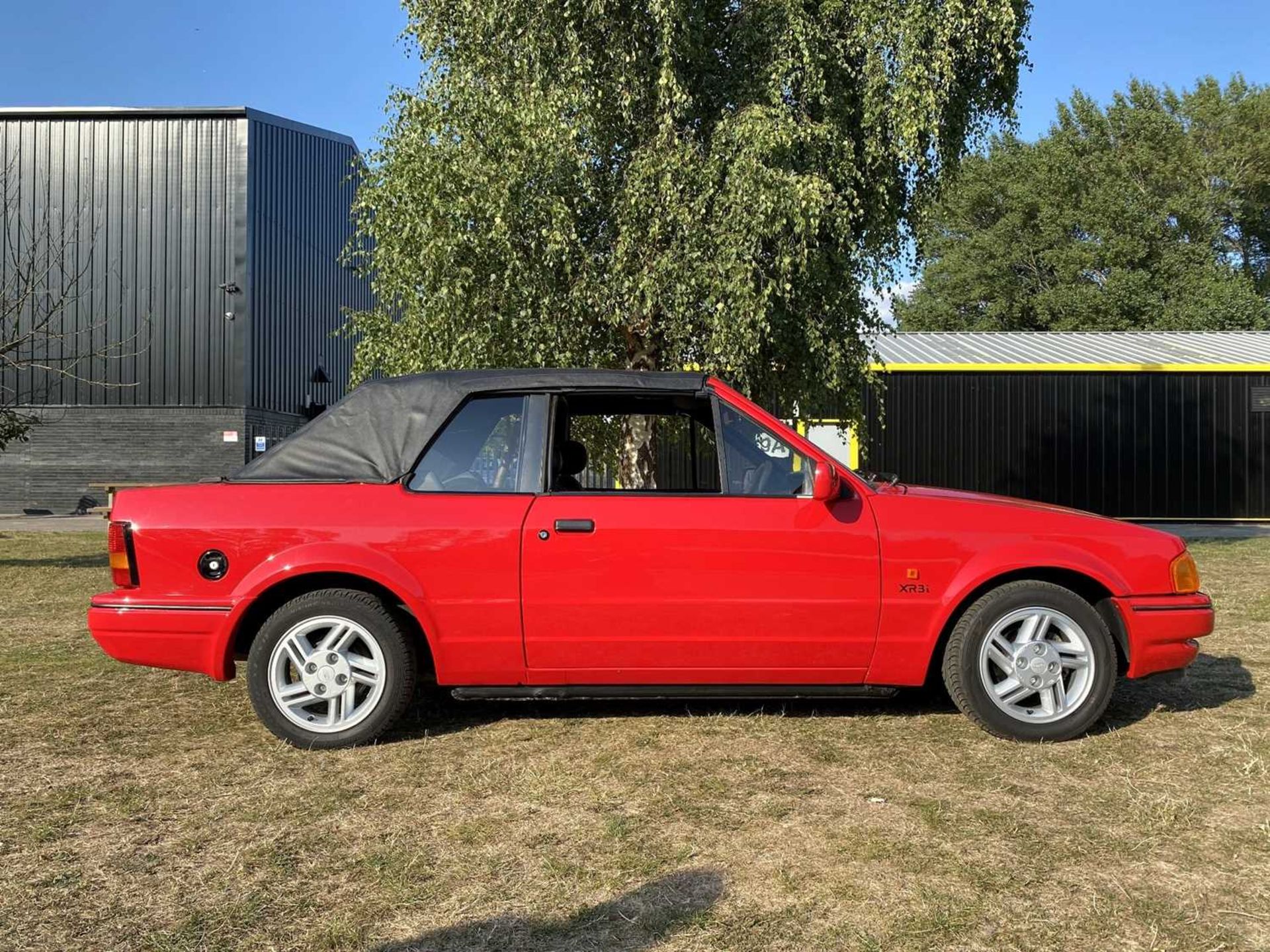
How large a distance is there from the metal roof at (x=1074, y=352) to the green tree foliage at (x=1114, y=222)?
1307cm

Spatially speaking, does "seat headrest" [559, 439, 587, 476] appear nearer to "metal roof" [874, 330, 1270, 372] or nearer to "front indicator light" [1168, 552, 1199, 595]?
"front indicator light" [1168, 552, 1199, 595]

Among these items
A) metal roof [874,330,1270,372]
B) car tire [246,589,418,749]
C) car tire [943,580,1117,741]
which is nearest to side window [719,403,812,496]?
car tire [943,580,1117,741]

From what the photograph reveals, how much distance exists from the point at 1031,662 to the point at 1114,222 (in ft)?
134

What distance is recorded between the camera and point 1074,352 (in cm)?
2284

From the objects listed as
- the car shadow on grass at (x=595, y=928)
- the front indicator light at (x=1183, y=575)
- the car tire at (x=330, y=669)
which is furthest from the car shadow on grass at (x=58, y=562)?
the front indicator light at (x=1183, y=575)

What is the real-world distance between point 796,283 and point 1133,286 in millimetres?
32985

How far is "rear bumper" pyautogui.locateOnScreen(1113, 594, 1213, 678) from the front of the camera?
4.63 m

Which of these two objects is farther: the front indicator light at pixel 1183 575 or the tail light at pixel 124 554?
the front indicator light at pixel 1183 575

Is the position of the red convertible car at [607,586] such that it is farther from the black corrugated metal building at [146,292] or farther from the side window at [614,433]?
the black corrugated metal building at [146,292]

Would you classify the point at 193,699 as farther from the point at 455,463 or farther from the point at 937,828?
the point at 937,828

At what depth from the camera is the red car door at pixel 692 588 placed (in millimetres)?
4480

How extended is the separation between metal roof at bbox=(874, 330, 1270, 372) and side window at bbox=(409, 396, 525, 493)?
1445 centimetres

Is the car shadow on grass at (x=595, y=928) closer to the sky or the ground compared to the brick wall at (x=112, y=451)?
closer to the ground

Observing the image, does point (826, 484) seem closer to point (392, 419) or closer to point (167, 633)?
point (392, 419)
